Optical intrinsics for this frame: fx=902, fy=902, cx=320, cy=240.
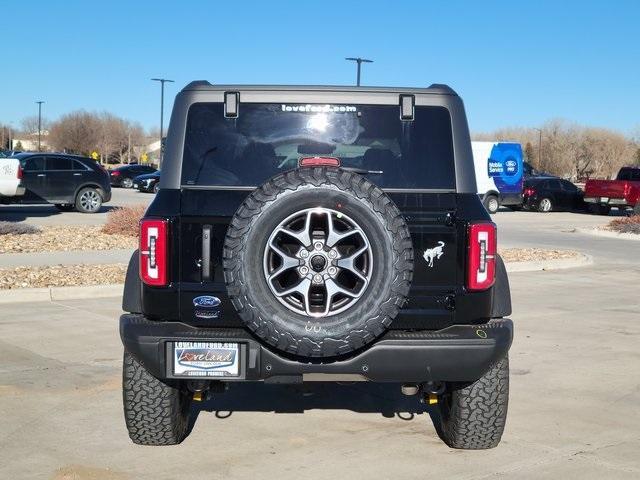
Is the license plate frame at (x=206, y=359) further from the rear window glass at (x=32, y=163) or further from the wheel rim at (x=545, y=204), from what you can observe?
the wheel rim at (x=545, y=204)

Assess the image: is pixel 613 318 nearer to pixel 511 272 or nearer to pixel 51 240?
pixel 511 272

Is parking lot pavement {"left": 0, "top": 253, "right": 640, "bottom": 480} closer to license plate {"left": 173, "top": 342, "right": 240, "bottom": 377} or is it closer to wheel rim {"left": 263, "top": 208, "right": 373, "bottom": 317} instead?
license plate {"left": 173, "top": 342, "right": 240, "bottom": 377}

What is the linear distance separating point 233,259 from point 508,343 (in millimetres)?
1502

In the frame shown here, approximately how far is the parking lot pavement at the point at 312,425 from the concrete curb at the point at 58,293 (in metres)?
2.02

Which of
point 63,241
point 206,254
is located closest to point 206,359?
point 206,254

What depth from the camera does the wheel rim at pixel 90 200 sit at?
85.0 feet

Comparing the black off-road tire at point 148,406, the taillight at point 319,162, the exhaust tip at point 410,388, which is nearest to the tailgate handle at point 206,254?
the taillight at point 319,162

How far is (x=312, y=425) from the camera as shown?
585cm

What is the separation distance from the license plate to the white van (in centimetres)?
2938

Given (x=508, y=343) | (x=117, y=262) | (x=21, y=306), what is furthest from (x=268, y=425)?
(x=117, y=262)

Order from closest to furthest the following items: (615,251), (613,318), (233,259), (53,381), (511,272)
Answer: (233,259) < (53,381) < (613,318) < (511,272) < (615,251)

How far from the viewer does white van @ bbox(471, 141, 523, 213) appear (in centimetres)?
3334

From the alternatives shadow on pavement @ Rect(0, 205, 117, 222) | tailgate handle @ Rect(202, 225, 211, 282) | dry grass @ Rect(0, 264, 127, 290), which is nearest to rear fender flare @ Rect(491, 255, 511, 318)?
tailgate handle @ Rect(202, 225, 211, 282)

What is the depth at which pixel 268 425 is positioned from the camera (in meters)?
5.84
